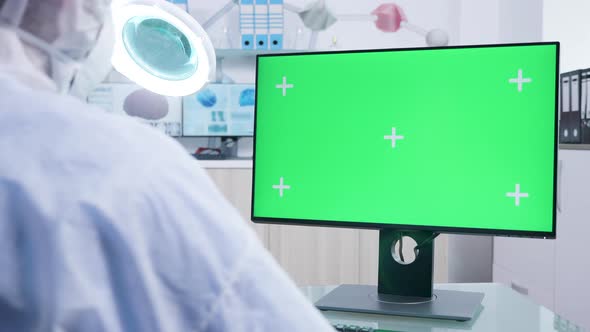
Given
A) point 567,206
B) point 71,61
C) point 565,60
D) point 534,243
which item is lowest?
point 534,243

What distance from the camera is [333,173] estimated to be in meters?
1.23

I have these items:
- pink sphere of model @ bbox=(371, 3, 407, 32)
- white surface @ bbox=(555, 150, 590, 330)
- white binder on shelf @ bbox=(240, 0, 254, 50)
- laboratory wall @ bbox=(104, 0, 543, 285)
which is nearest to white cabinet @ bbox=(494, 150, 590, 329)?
white surface @ bbox=(555, 150, 590, 330)

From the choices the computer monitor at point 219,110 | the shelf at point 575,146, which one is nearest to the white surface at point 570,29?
the shelf at point 575,146

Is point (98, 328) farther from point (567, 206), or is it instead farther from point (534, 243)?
point (534, 243)

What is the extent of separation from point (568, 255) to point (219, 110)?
1935 mm

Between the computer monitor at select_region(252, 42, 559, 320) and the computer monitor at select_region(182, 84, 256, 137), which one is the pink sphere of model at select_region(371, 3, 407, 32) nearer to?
the computer monitor at select_region(182, 84, 256, 137)

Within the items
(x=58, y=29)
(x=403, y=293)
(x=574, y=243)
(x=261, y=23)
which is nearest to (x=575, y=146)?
(x=574, y=243)

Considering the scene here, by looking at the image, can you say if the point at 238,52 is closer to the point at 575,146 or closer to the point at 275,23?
the point at 275,23

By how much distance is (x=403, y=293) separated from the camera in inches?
48.6

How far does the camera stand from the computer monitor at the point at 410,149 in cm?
111

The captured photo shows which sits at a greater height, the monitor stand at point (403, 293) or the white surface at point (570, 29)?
the white surface at point (570, 29)

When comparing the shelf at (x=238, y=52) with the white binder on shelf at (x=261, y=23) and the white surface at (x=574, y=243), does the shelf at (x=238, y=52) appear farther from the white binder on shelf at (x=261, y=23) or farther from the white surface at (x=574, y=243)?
the white surface at (x=574, y=243)

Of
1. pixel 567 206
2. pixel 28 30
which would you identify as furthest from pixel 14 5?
pixel 567 206

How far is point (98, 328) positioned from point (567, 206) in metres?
2.35
